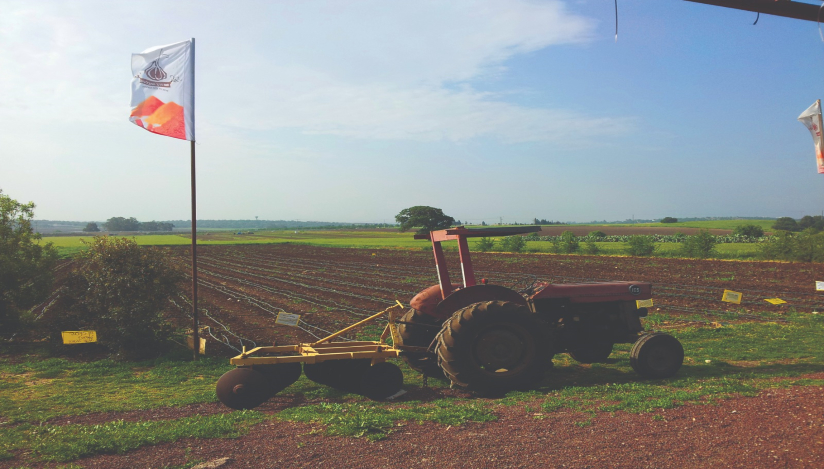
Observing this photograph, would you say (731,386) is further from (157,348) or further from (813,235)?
(813,235)

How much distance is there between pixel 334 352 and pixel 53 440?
3018 mm

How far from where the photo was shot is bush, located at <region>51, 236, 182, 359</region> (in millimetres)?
8844

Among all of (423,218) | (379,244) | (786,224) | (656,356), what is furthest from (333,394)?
(786,224)

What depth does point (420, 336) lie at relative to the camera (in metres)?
6.86

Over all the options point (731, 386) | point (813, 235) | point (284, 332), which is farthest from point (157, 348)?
point (813, 235)

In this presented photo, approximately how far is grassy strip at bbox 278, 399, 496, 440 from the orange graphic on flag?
216 inches

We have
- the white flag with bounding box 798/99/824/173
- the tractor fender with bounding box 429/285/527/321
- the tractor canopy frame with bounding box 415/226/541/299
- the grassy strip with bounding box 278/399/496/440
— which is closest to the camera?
the grassy strip with bounding box 278/399/496/440

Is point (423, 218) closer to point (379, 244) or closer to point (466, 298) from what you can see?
point (379, 244)

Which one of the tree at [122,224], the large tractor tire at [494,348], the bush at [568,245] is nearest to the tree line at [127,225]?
the tree at [122,224]

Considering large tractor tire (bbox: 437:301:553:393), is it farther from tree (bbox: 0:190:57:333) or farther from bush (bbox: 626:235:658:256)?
bush (bbox: 626:235:658:256)

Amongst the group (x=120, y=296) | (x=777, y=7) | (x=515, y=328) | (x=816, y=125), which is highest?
(x=777, y=7)

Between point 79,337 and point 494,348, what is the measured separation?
7657mm

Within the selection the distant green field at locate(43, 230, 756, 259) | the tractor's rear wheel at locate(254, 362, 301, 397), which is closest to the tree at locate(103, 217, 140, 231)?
the distant green field at locate(43, 230, 756, 259)

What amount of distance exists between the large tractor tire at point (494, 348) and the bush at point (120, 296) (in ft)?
20.2
